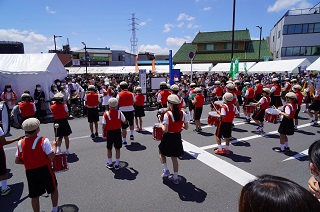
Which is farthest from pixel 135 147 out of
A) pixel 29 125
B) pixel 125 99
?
pixel 29 125

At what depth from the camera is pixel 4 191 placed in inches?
171

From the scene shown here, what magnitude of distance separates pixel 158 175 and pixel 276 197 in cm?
429

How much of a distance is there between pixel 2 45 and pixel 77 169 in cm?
5147

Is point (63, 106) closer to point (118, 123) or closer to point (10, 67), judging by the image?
point (118, 123)

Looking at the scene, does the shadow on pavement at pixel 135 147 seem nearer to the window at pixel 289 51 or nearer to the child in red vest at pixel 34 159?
the child in red vest at pixel 34 159

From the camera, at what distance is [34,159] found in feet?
10.9

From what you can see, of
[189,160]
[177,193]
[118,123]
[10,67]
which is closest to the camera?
[177,193]

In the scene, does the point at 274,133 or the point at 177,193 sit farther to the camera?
the point at 274,133

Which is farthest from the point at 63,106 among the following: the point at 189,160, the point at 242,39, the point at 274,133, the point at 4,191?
the point at 242,39

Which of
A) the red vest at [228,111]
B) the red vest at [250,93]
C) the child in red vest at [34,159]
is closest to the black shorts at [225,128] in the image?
the red vest at [228,111]

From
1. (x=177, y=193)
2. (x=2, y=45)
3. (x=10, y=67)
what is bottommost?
(x=177, y=193)

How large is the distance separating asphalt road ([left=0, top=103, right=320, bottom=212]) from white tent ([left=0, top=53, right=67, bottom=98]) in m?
5.91

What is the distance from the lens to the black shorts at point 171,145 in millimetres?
4551

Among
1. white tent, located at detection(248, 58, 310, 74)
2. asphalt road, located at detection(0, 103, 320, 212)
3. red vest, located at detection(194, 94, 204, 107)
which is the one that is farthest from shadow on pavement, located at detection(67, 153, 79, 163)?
white tent, located at detection(248, 58, 310, 74)
